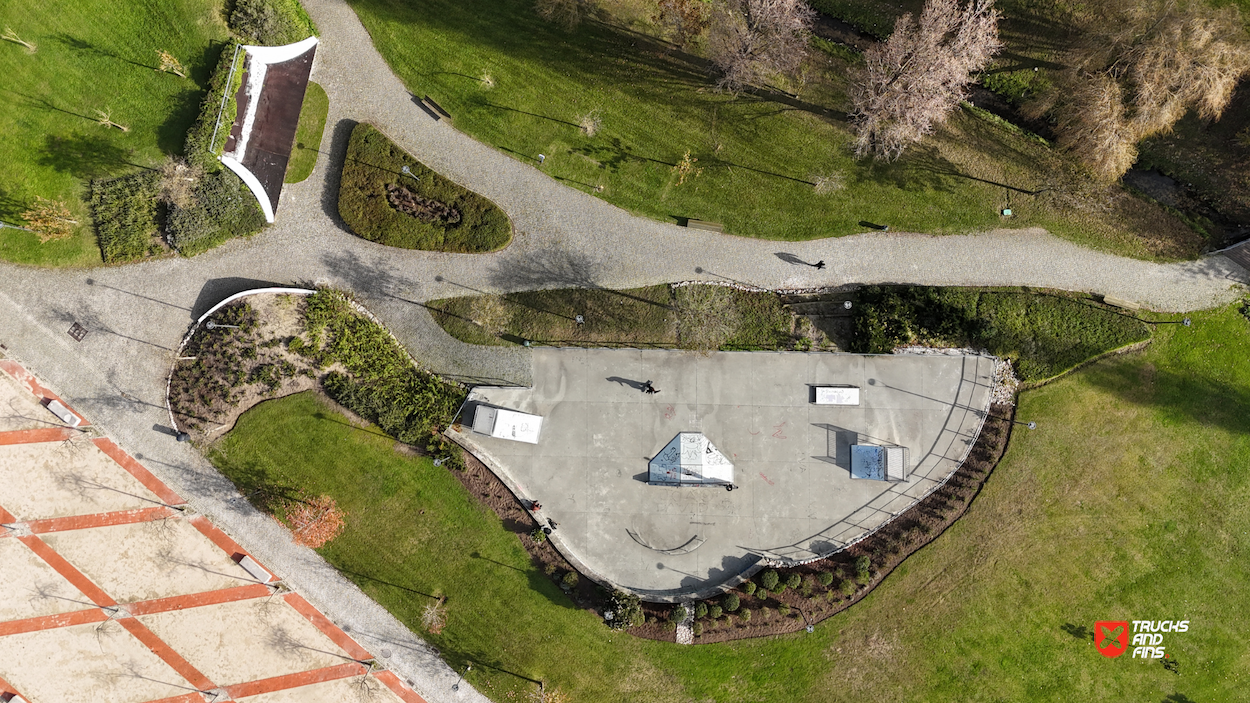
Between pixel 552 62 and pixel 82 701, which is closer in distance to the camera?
pixel 82 701

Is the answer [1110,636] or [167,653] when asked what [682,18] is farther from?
[167,653]

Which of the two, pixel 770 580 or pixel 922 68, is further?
pixel 770 580

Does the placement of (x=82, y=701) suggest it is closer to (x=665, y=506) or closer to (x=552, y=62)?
(x=665, y=506)

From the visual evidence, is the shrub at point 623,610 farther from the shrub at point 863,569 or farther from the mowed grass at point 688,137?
the mowed grass at point 688,137

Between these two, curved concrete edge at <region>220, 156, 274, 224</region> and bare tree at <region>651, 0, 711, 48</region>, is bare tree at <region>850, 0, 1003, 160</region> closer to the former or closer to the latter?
bare tree at <region>651, 0, 711, 48</region>

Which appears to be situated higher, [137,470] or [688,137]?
[688,137]

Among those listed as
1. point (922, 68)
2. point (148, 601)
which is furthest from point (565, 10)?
point (148, 601)

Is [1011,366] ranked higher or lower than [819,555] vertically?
higher

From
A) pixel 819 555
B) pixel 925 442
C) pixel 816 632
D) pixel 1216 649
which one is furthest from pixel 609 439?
pixel 1216 649
